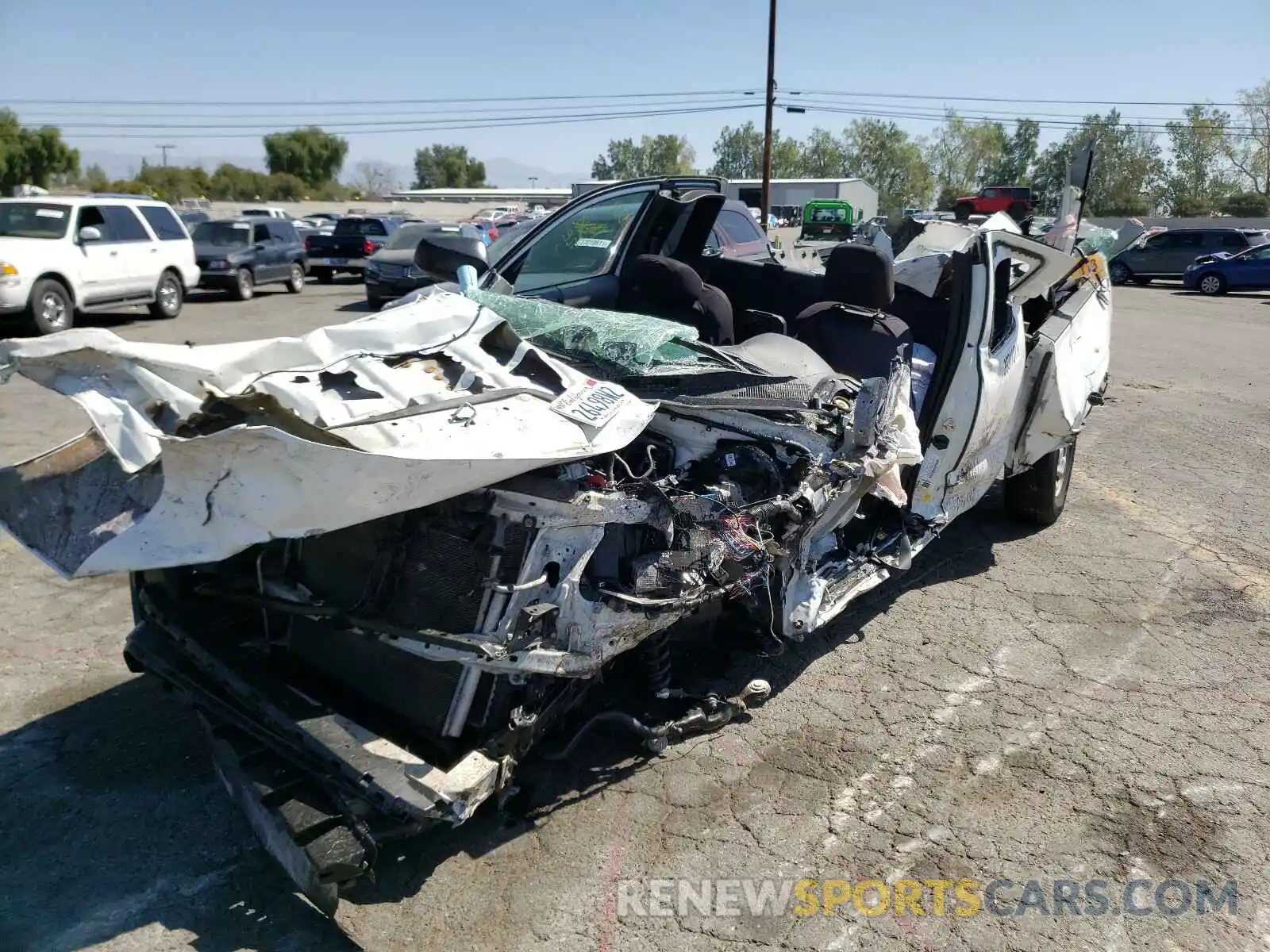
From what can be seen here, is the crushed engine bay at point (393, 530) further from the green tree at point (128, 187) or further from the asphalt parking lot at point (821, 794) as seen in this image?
the green tree at point (128, 187)

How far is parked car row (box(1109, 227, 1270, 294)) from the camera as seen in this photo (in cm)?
2447

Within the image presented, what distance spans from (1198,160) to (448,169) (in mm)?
74099

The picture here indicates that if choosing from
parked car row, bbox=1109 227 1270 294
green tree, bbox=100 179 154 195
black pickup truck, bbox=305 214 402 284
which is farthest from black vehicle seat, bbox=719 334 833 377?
green tree, bbox=100 179 154 195

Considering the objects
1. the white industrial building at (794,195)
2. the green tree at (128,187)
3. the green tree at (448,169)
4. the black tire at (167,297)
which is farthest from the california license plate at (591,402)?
the green tree at (448,169)

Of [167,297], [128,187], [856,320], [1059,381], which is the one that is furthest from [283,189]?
[856,320]

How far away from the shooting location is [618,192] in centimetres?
577

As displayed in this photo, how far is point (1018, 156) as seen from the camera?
3632 inches

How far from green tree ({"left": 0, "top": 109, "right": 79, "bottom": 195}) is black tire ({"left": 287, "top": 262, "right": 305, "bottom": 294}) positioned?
42247 millimetres

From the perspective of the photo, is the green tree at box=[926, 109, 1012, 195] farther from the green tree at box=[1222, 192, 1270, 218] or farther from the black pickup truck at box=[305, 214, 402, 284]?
the black pickup truck at box=[305, 214, 402, 284]

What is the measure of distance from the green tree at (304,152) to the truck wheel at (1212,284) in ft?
254

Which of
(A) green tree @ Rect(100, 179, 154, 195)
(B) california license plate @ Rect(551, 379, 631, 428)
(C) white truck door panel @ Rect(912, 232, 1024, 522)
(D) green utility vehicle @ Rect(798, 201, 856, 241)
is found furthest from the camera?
(A) green tree @ Rect(100, 179, 154, 195)

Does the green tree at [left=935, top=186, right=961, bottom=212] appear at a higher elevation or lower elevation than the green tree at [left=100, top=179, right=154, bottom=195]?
higher

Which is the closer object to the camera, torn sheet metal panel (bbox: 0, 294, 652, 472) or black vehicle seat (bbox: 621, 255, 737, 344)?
torn sheet metal panel (bbox: 0, 294, 652, 472)

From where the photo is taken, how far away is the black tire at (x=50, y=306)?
13.1m
